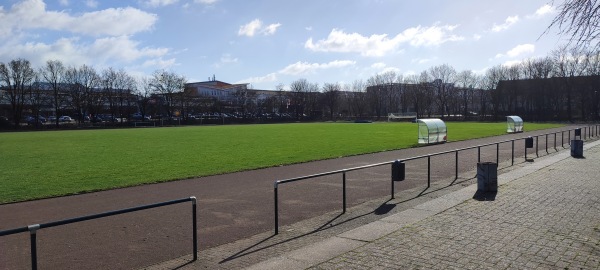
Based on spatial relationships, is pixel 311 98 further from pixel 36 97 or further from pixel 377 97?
pixel 36 97

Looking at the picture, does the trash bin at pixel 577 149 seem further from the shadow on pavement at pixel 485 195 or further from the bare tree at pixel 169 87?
the bare tree at pixel 169 87

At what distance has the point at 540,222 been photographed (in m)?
8.55

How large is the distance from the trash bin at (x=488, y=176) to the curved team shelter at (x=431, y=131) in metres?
20.2

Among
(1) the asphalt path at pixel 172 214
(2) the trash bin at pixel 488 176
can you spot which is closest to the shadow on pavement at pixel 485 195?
(2) the trash bin at pixel 488 176

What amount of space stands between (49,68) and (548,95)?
349 ft

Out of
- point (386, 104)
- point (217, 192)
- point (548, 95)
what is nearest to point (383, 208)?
point (217, 192)

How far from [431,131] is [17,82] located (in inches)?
3285

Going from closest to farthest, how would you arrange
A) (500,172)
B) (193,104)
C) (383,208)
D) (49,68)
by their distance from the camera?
(383,208), (500,172), (49,68), (193,104)

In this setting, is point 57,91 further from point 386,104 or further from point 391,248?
point 391,248

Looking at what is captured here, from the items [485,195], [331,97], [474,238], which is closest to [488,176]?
[485,195]

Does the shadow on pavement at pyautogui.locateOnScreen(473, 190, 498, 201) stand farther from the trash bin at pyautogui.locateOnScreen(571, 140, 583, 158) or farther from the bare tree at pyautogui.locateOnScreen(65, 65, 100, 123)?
the bare tree at pyautogui.locateOnScreen(65, 65, 100, 123)

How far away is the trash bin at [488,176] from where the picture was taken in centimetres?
1186

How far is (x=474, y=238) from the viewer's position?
7.49 meters

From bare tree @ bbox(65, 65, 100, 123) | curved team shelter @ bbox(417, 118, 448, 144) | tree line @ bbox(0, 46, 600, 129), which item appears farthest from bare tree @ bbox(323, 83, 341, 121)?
curved team shelter @ bbox(417, 118, 448, 144)
